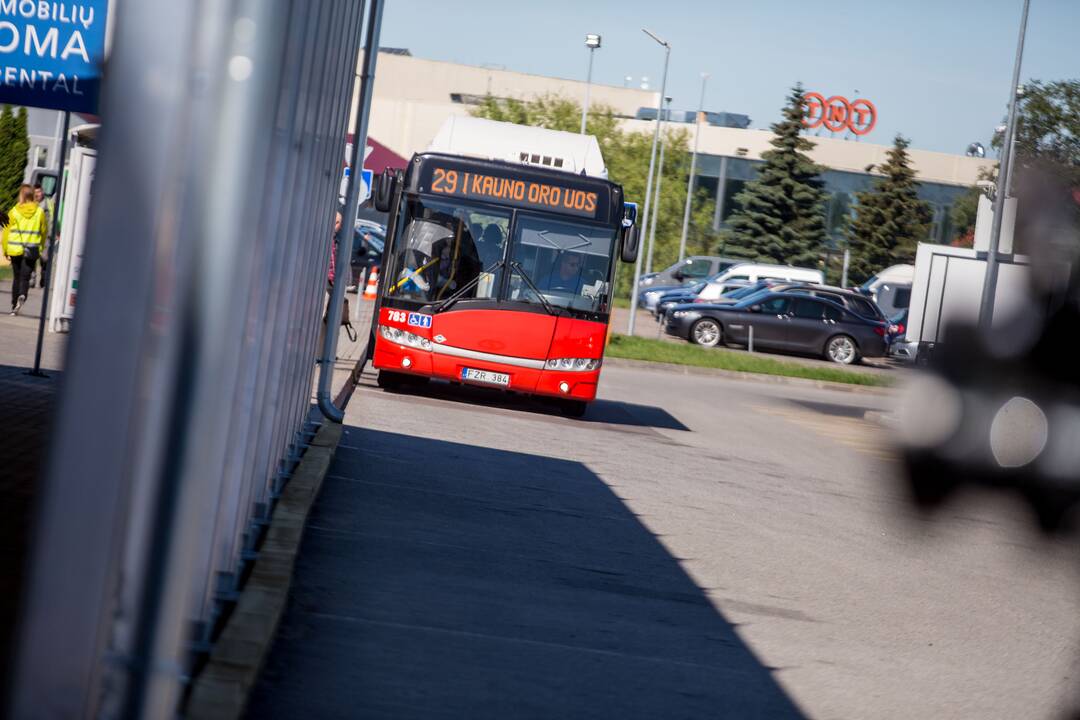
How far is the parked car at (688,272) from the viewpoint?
58188mm

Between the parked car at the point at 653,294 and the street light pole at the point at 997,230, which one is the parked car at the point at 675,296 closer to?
the parked car at the point at 653,294

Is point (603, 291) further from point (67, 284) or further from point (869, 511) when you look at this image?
point (869, 511)

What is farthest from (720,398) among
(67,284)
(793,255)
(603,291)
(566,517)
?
(793,255)

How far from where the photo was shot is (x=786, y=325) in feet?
123

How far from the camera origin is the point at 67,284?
1745 centimetres

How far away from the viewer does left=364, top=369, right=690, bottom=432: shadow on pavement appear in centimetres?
1855

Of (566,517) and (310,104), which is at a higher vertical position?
(310,104)

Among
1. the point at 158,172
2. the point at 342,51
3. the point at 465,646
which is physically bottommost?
the point at 465,646

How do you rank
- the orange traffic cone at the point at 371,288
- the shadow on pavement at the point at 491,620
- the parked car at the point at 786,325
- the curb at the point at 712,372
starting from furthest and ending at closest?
the orange traffic cone at the point at 371,288, the parked car at the point at 786,325, the curb at the point at 712,372, the shadow on pavement at the point at 491,620

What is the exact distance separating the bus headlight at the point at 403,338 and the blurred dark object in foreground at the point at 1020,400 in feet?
53.1

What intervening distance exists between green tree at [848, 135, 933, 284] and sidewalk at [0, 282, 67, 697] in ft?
172

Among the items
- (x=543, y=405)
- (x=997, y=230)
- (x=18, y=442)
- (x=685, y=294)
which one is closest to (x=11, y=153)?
(x=685, y=294)

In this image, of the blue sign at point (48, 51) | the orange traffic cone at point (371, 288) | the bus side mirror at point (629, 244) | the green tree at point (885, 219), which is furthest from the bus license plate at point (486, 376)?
the green tree at point (885, 219)

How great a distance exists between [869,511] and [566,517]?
8636 mm
